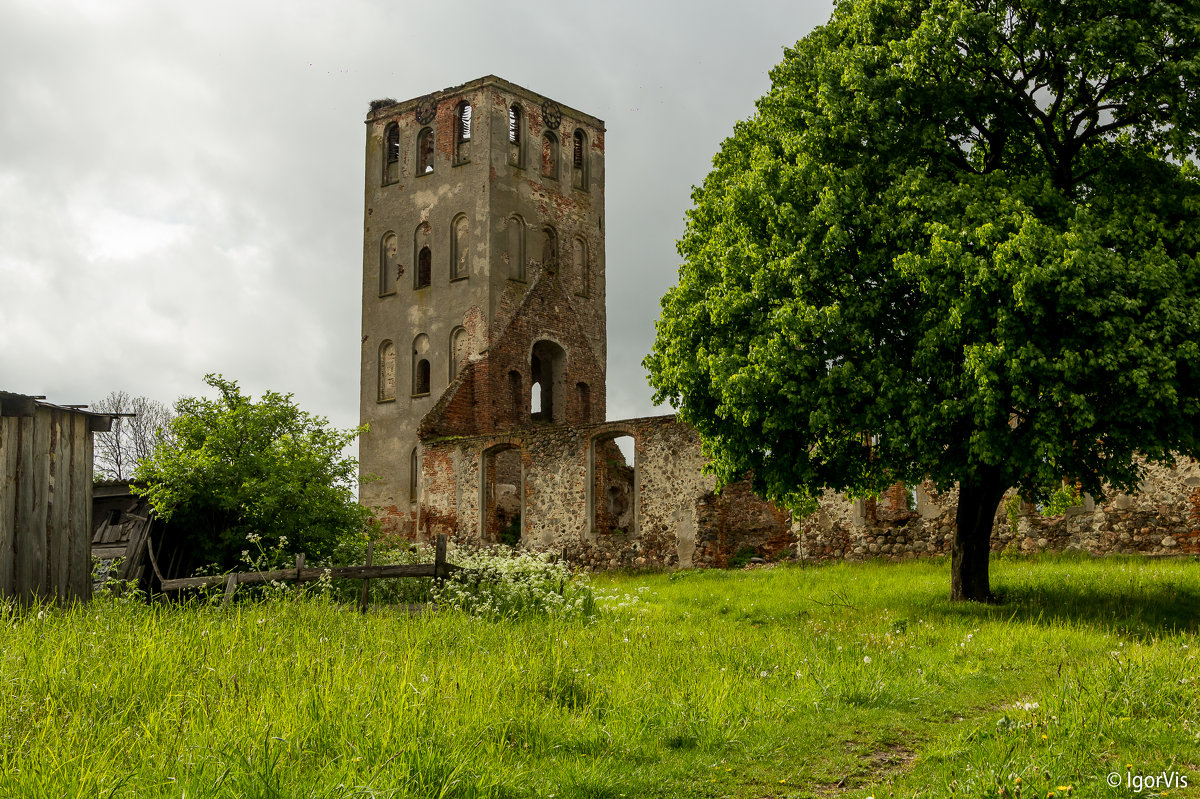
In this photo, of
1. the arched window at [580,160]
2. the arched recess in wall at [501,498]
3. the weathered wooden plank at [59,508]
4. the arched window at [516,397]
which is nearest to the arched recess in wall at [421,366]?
the arched window at [516,397]

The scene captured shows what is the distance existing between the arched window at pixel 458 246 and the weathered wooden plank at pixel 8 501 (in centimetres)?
2636

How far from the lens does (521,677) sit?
293 inches

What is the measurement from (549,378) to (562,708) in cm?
2929

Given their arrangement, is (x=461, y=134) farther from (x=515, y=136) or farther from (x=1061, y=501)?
(x=1061, y=501)

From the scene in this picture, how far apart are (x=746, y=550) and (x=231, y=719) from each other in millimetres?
17785

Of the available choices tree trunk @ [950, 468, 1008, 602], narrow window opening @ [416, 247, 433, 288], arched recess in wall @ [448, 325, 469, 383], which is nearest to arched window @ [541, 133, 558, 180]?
narrow window opening @ [416, 247, 433, 288]

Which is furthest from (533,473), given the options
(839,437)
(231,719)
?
(231,719)

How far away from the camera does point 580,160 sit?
4022cm

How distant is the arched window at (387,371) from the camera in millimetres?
37656

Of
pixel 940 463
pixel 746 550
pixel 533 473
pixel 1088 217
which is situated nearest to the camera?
pixel 1088 217

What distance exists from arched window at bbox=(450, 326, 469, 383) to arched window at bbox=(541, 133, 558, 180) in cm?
710

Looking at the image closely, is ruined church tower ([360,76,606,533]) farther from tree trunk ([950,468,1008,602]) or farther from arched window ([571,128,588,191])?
tree trunk ([950,468,1008,602])

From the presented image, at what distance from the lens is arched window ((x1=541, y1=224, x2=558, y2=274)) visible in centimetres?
A: 3806

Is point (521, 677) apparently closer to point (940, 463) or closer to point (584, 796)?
point (584, 796)
